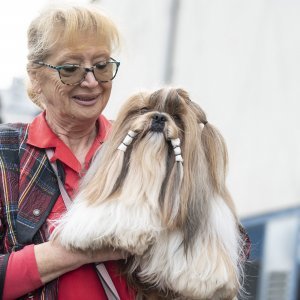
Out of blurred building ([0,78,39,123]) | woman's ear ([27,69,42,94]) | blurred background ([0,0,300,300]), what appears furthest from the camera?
blurred building ([0,78,39,123])

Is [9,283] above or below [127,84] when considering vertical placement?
above

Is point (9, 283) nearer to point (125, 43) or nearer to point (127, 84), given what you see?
point (125, 43)

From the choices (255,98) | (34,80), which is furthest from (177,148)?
(255,98)

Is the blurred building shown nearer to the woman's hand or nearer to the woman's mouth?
the woman's mouth

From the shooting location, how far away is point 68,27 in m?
2.62

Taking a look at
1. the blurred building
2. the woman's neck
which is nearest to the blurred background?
the woman's neck

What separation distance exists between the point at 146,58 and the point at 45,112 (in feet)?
14.5

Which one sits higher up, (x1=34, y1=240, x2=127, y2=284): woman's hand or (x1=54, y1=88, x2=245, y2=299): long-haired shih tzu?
(x1=54, y1=88, x2=245, y2=299): long-haired shih tzu

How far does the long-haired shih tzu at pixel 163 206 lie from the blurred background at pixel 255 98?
2.45 metres

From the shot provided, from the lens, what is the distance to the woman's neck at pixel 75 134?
277 centimetres

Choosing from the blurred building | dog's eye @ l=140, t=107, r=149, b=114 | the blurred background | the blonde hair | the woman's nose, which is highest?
the blonde hair

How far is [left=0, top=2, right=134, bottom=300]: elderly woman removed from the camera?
2469 millimetres

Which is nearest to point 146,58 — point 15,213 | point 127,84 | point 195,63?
point 127,84

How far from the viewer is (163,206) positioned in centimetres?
238
